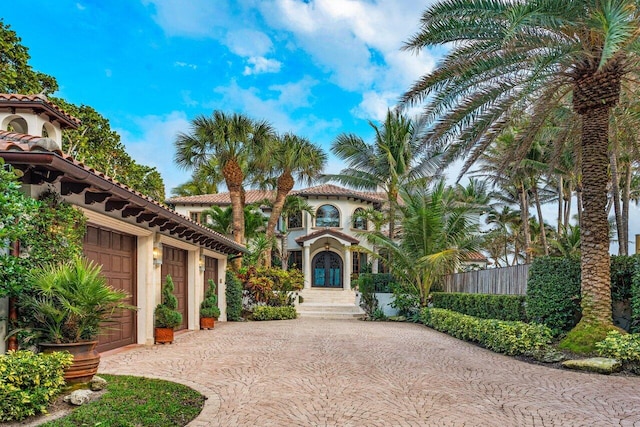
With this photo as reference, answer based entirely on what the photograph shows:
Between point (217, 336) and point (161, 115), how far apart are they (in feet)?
46.7

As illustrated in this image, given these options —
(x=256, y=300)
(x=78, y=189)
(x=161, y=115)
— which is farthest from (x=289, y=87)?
(x=78, y=189)

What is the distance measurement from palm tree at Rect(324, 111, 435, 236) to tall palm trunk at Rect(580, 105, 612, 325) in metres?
13.7

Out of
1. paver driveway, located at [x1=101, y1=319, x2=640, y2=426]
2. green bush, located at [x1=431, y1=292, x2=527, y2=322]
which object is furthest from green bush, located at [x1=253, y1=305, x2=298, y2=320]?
paver driveway, located at [x1=101, y1=319, x2=640, y2=426]

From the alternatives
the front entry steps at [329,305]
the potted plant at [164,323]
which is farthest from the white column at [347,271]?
the potted plant at [164,323]

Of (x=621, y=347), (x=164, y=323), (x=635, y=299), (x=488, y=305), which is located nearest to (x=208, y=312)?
(x=164, y=323)

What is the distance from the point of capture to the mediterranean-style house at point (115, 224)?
20.5 feet

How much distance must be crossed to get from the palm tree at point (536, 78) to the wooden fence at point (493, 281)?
9.75ft

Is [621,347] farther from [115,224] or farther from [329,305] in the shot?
[329,305]

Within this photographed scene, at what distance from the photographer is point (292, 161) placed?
26688 millimetres

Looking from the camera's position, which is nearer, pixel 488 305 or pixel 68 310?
pixel 68 310

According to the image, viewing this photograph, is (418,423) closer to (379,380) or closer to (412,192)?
(379,380)

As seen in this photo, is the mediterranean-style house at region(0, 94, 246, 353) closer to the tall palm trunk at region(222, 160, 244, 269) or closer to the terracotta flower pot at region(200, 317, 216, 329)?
the terracotta flower pot at region(200, 317, 216, 329)

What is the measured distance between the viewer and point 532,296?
1178 cm

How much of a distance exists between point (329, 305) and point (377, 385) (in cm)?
1992
